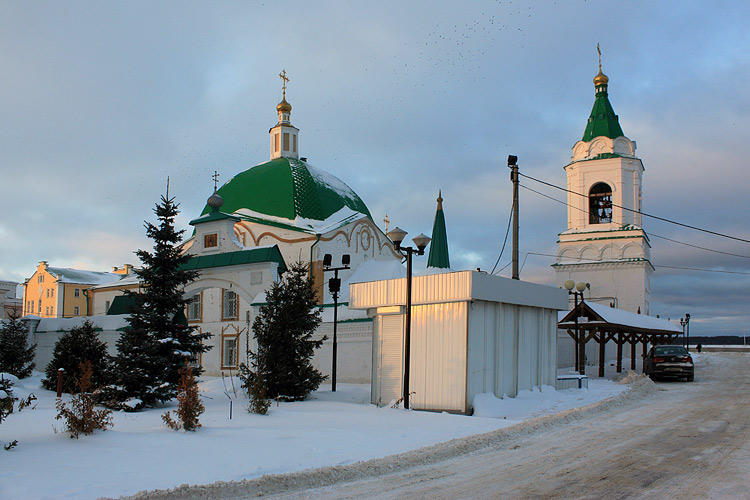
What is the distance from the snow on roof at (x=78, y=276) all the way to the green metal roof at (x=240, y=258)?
44.8m

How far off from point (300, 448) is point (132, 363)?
8021mm

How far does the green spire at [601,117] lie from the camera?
4594cm

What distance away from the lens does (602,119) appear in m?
46.4

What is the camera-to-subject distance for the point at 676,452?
28.2 feet

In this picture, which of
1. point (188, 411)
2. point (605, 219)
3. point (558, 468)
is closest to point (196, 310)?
point (188, 411)

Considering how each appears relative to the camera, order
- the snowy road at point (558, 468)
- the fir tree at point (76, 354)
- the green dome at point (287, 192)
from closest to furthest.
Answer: the snowy road at point (558, 468) < the fir tree at point (76, 354) < the green dome at point (287, 192)

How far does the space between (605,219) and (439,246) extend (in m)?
15.7

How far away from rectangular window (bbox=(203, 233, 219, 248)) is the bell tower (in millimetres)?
27396

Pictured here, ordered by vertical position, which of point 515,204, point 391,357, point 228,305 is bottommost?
point 391,357

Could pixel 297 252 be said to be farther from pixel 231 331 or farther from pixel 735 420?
pixel 735 420

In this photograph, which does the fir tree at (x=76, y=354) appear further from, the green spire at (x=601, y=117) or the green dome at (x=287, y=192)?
the green spire at (x=601, y=117)

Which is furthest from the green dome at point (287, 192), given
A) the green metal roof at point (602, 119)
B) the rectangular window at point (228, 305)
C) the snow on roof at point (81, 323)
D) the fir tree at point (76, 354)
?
the green metal roof at point (602, 119)

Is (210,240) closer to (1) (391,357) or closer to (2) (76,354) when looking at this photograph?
(2) (76,354)

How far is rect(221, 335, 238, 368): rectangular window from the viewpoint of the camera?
2925cm
